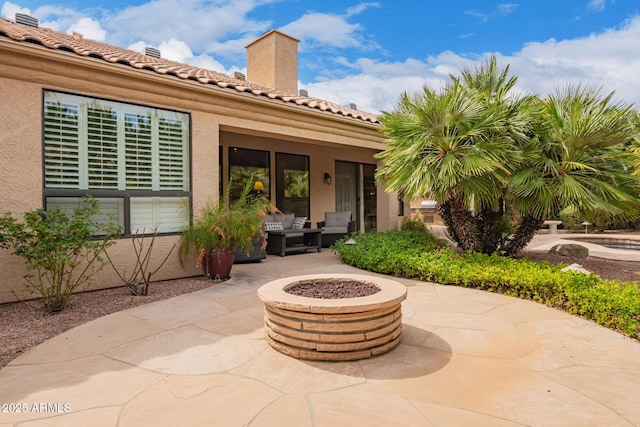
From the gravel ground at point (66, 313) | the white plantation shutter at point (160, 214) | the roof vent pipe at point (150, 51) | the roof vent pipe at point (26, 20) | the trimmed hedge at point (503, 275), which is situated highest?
the roof vent pipe at point (150, 51)

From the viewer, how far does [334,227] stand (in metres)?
11.0

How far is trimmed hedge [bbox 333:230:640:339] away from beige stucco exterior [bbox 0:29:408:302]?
3003 mm

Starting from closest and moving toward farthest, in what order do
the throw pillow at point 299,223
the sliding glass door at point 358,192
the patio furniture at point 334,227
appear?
1. the throw pillow at point 299,223
2. the patio furniture at point 334,227
3. the sliding glass door at point 358,192

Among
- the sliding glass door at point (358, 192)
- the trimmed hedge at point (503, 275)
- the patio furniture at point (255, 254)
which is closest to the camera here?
the trimmed hedge at point (503, 275)

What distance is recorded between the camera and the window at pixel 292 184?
11.9 metres

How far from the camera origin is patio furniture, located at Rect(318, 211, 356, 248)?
10.8m

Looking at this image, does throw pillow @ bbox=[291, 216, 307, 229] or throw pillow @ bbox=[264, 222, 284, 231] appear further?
throw pillow @ bbox=[291, 216, 307, 229]

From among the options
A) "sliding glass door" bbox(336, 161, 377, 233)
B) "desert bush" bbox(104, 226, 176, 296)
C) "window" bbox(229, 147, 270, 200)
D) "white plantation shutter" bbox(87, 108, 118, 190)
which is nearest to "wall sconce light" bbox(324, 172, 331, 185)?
"sliding glass door" bbox(336, 161, 377, 233)

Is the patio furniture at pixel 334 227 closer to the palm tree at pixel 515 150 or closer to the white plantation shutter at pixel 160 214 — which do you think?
the palm tree at pixel 515 150

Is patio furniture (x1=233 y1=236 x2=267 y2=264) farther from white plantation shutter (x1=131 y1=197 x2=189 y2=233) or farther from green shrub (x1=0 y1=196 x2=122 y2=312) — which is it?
green shrub (x1=0 y1=196 x2=122 y2=312)

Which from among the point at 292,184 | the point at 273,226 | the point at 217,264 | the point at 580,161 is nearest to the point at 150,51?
the point at 292,184

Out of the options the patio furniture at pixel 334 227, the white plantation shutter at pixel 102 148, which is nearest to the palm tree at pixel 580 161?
the patio furniture at pixel 334 227

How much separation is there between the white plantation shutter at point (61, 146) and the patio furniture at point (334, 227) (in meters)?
6.40

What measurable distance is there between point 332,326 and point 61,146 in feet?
15.7
